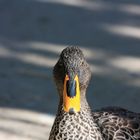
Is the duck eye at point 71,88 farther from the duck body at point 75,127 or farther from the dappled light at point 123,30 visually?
the dappled light at point 123,30

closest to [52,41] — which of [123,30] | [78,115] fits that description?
[123,30]

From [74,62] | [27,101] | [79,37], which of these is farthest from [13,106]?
[74,62]

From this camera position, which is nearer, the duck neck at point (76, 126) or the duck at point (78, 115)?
the duck at point (78, 115)

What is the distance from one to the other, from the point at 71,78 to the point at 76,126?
0.94 ft

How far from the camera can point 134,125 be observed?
346 centimetres

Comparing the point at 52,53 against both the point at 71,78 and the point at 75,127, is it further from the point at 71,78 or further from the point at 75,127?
the point at 71,78

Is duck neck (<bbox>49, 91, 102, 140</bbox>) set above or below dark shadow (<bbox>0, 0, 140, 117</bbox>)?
below

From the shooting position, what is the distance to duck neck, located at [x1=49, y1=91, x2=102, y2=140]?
318cm

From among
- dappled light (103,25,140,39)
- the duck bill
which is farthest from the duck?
dappled light (103,25,140,39)

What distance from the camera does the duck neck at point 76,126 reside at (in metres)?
3.18

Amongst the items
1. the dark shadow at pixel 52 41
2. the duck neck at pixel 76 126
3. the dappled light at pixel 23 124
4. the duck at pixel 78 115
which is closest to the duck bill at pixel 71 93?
the duck at pixel 78 115

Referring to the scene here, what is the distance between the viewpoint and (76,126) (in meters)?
3.19

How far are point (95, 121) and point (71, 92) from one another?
1.33ft

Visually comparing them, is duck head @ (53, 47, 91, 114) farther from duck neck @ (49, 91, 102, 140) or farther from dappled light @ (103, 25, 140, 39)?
dappled light @ (103, 25, 140, 39)
